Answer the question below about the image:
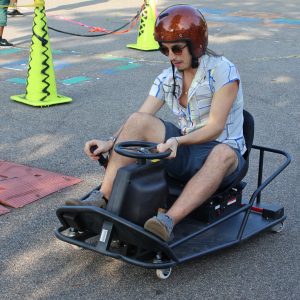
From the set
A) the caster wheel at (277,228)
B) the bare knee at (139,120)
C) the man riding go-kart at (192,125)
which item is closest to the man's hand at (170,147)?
the man riding go-kart at (192,125)

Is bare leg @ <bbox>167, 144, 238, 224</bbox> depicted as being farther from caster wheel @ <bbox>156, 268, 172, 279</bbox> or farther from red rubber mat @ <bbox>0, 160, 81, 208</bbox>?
red rubber mat @ <bbox>0, 160, 81, 208</bbox>

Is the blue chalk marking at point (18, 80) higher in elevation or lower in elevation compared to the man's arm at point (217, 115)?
lower

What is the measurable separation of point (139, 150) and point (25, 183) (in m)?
1.57

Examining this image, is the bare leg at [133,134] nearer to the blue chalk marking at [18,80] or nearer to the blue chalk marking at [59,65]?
the blue chalk marking at [18,80]

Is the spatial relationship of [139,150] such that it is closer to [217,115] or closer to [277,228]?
[217,115]

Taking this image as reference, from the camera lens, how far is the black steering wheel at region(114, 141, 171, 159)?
3506mm

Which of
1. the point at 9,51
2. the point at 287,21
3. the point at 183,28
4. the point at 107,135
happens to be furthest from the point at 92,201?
the point at 287,21

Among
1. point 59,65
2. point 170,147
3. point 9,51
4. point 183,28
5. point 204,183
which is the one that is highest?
point 183,28

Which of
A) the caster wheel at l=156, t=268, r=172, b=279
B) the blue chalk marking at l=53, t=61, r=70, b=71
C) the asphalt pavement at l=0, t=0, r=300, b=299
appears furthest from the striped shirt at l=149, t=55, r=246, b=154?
the blue chalk marking at l=53, t=61, r=70, b=71

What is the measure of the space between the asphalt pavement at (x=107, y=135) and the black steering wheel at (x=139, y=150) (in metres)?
0.65

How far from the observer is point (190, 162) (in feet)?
12.6

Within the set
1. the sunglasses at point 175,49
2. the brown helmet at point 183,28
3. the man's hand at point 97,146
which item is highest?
the brown helmet at point 183,28

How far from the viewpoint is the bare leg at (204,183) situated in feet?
12.0

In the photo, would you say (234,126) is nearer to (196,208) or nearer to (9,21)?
(196,208)
